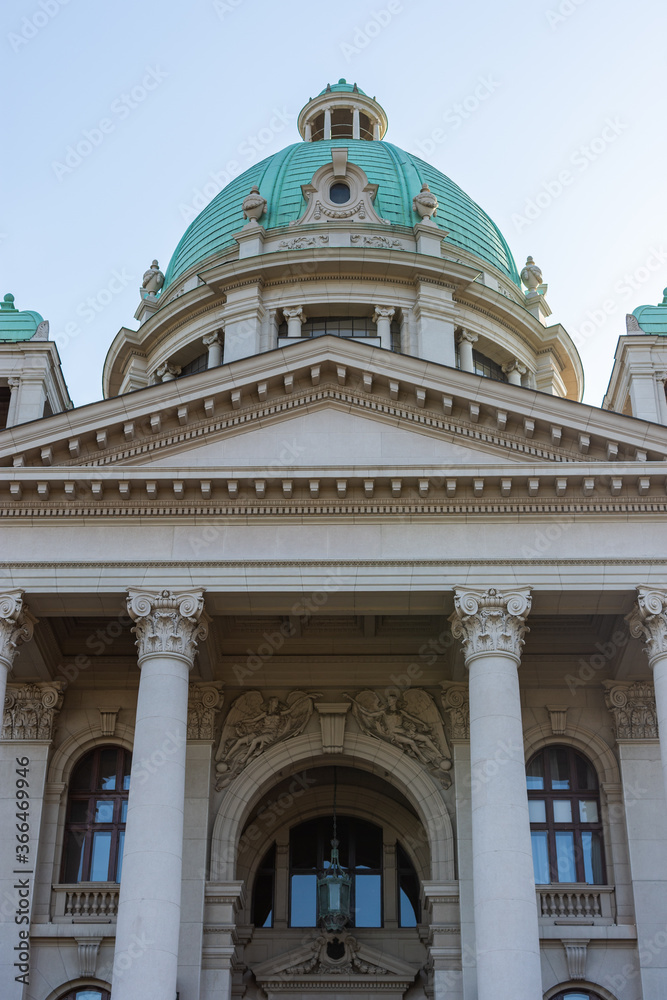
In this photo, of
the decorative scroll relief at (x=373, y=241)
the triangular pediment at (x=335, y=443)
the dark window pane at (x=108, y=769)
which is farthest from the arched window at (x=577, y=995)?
the decorative scroll relief at (x=373, y=241)

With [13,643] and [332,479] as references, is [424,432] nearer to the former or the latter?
[332,479]

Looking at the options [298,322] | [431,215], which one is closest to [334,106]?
[431,215]

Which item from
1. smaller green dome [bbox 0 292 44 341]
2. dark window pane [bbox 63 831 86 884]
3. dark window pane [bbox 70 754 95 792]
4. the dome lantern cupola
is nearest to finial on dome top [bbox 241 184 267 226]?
the dome lantern cupola

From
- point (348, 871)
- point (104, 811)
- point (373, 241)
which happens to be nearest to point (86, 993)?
point (104, 811)

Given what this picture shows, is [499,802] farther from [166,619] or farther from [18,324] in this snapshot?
[18,324]

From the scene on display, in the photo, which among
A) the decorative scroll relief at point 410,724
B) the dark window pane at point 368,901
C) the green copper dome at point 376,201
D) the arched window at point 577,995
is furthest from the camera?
the green copper dome at point 376,201

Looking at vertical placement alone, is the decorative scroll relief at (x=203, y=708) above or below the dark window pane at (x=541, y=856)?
above

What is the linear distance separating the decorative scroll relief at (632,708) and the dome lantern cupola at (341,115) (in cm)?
Result: 2949

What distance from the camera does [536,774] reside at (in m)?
26.2

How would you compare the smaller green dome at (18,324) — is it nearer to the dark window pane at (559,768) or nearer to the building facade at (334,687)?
the building facade at (334,687)

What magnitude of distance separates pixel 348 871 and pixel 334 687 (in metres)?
4.01

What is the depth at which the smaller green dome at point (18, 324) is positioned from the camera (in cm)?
3203

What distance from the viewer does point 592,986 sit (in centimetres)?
2370

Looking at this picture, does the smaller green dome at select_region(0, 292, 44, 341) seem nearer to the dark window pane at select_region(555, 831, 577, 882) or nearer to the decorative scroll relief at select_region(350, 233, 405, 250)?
the decorative scroll relief at select_region(350, 233, 405, 250)
